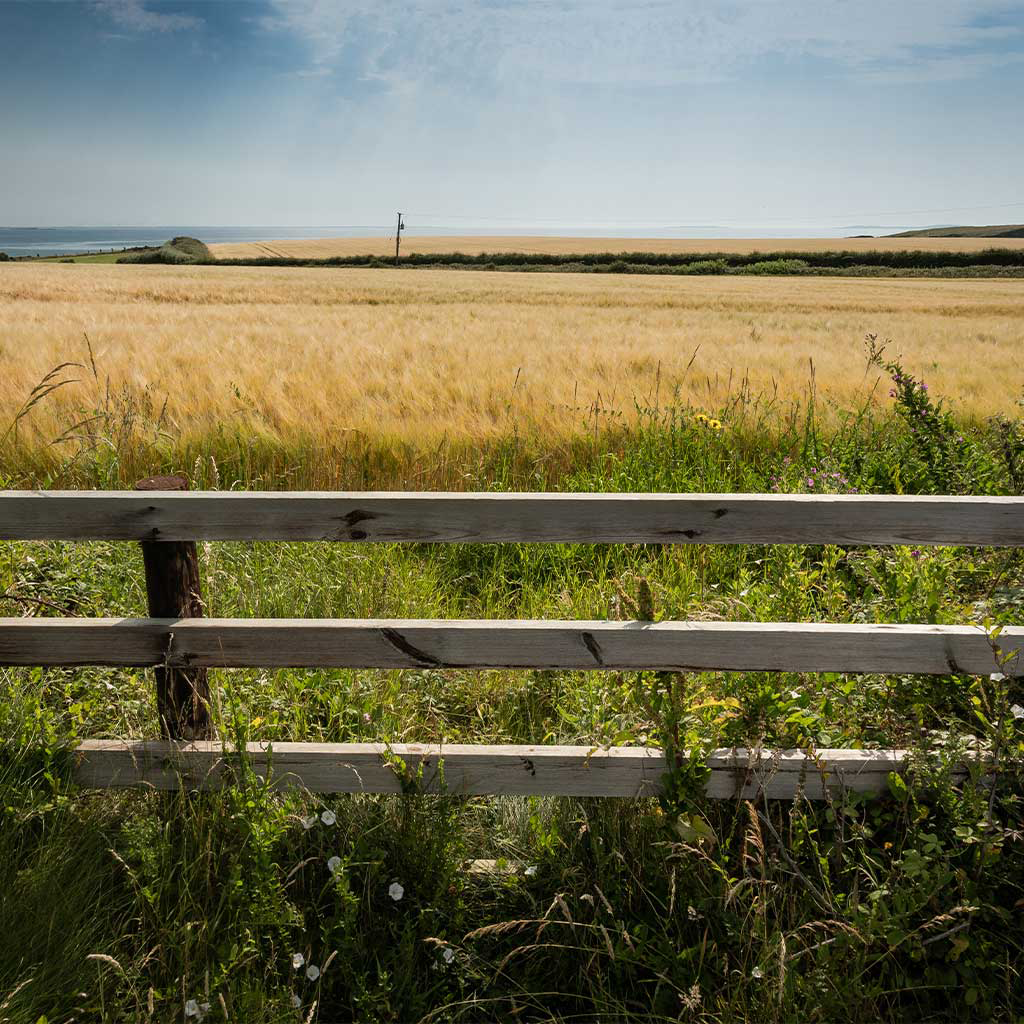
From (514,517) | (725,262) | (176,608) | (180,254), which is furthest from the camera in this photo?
(180,254)

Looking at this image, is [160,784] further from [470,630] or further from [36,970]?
[470,630]

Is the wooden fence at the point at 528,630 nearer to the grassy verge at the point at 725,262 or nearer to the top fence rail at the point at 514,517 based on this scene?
the top fence rail at the point at 514,517

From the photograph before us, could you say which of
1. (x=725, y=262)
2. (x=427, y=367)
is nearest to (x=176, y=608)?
(x=427, y=367)

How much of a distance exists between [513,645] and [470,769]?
400 mm

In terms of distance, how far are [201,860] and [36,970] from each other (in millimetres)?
410

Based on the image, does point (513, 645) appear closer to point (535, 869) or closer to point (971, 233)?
point (535, 869)

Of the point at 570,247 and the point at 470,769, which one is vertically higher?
the point at 570,247

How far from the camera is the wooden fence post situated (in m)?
2.22

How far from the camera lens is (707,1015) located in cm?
186

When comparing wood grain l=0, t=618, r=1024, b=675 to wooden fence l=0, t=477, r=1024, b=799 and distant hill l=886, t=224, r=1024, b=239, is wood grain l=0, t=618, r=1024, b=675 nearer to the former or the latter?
wooden fence l=0, t=477, r=1024, b=799

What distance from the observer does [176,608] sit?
7.39 feet

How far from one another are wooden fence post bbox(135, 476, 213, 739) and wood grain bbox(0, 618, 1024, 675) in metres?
0.07

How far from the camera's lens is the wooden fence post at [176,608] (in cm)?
222

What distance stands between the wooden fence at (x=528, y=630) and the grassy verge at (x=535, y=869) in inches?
4.6
